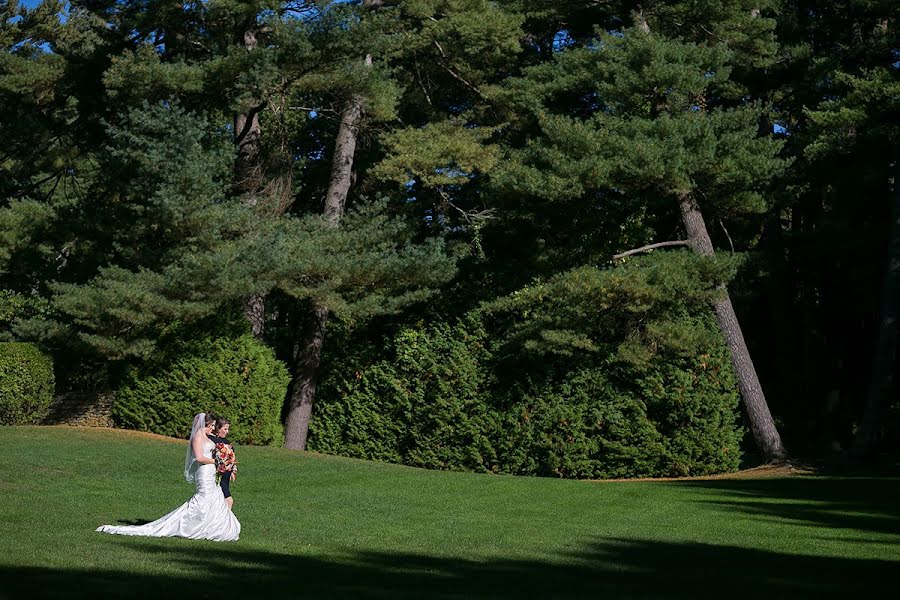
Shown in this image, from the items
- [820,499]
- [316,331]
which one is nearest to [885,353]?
[820,499]

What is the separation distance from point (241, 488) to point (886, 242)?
17801 mm

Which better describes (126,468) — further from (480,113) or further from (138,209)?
(480,113)

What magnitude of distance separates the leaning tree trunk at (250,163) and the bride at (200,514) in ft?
44.9

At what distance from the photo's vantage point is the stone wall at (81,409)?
81.8ft

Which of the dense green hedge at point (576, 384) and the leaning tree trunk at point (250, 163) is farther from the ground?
the leaning tree trunk at point (250, 163)

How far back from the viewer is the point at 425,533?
42.0 ft

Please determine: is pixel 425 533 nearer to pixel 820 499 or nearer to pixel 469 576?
pixel 469 576

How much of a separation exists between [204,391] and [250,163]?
6.35 m

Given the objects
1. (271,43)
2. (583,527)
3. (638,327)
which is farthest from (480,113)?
(583,527)

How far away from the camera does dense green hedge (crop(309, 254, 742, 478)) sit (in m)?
21.6

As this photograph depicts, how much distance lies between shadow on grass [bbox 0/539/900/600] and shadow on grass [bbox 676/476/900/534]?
3511 mm

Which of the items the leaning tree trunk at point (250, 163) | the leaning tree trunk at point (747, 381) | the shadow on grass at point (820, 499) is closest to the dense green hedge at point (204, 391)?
the leaning tree trunk at point (250, 163)

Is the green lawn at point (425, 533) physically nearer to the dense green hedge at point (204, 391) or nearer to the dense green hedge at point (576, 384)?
the dense green hedge at point (204, 391)

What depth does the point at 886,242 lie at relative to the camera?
1033 inches
